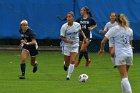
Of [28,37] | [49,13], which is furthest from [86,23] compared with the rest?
[49,13]

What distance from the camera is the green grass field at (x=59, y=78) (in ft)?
47.5

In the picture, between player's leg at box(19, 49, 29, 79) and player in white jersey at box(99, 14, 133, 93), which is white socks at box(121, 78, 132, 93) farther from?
player's leg at box(19, 49, 29, 79)

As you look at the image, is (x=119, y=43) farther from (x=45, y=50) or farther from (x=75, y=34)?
(x=45, y=50)

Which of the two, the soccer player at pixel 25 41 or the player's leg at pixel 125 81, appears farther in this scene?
the soccer player at pixel 25 41

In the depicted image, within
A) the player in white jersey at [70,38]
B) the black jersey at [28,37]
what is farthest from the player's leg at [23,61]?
the player in white jersey at [70,38]

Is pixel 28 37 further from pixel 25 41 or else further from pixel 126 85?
pixel 126 85

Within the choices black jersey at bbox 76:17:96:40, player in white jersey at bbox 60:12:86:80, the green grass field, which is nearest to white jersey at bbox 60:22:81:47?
player in white jersey at bbox 60:12:86:80

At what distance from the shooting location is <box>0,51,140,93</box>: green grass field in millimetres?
14484

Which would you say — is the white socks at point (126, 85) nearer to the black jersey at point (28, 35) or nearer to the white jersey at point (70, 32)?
the white jersey at point (70, 32)

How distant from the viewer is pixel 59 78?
17.2 metres

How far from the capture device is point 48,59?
2452 cm

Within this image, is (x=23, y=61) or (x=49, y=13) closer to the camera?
(x=23, y=61)

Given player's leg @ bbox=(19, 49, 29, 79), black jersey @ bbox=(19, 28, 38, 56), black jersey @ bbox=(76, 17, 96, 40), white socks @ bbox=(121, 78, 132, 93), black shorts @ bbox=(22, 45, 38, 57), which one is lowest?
white socks @ bbox=(121, 78, 132, 93)

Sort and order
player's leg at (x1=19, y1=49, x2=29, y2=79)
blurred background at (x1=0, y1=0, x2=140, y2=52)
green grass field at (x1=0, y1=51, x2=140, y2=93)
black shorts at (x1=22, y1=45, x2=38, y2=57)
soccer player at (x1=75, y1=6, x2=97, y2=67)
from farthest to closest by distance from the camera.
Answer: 1. blurred background at (x1=0, y1=0, x2=140, y2=52)
2. soccer player at (x1=75, y1=6, x2=97, y2=67)
3. black shorts at (x1=22, y1=45, x2=38, y2=57)
4. player's leg at (x1=19, y1=49, x2=29, y2=79)
5. green grass field at (x1=0, y1=51, x2=140, y2=93)
